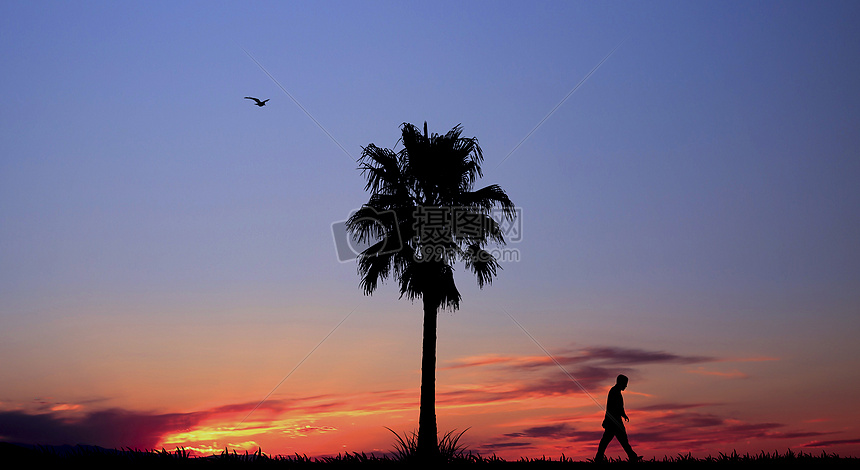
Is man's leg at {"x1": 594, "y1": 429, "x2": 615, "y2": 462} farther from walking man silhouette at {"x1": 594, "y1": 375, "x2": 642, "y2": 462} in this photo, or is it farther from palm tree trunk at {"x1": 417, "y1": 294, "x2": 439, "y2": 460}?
palm tree trunk at {"x1": 417, "y1": 294, "x2": 439, "y2": 460}

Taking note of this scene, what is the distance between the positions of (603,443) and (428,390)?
6372 millimetres

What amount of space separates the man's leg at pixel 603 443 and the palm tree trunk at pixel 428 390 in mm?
4954

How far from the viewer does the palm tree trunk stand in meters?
22.7

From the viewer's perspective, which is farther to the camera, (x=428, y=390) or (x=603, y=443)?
(x=428, y=390)

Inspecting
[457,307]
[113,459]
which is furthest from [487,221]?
[113,459]

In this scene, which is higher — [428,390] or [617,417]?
[428,390]

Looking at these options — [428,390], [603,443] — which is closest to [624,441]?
[603,443]

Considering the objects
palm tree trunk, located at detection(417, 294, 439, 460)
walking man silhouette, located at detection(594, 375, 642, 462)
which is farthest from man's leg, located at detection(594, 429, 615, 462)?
palm tree trunk, located at detection(417, 294, 439, 460)

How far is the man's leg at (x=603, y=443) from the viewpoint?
18641 millimetres

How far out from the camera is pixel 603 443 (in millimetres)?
18844

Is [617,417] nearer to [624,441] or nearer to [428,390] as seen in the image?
[624,441]

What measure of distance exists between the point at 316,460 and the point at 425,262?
25.7 feet

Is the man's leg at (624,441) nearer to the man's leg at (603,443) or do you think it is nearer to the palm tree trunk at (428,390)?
the man's leg at (603,443)

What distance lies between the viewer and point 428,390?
2356 centimetres
